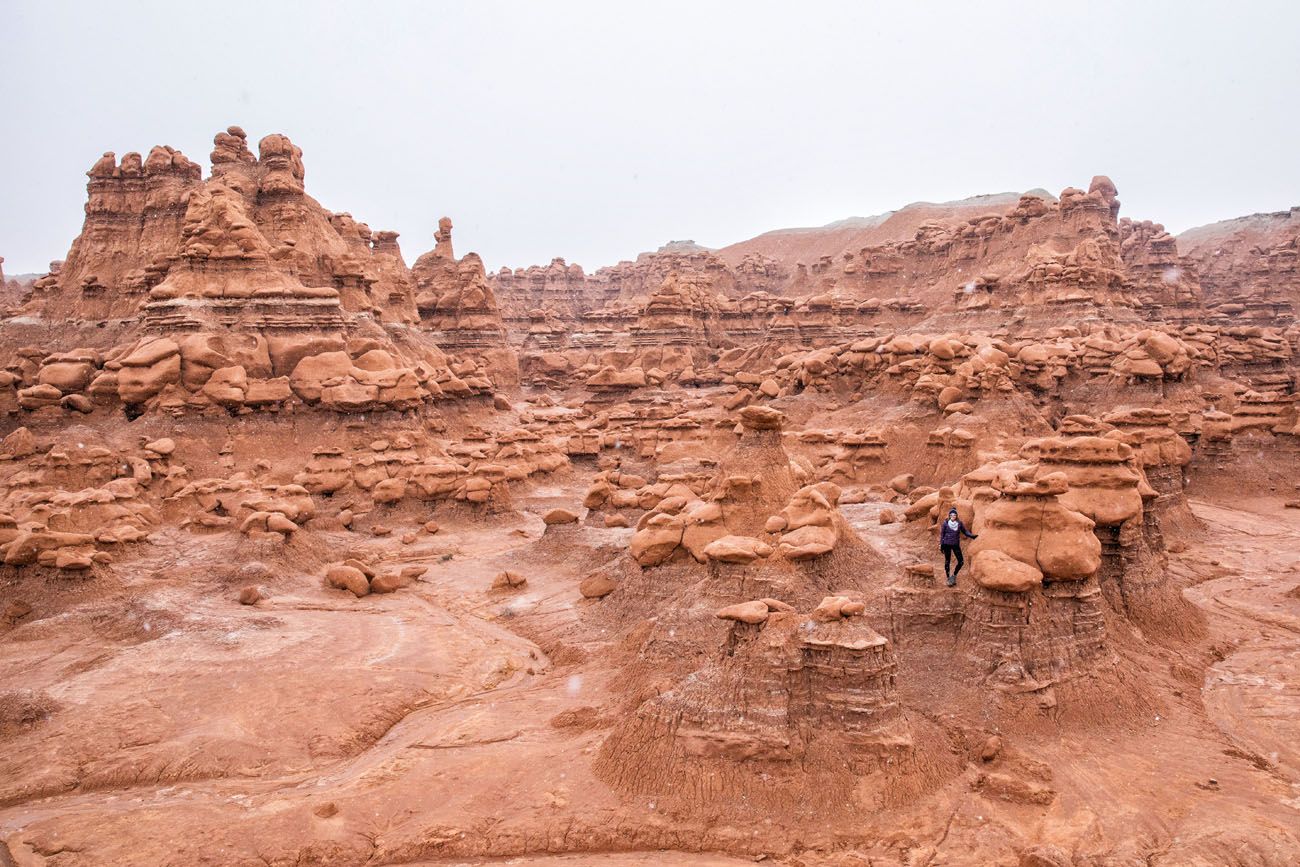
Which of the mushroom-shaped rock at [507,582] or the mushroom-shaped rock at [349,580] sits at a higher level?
the mushroom-shaped rock at [349,580]

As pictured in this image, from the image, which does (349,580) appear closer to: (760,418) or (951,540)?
(760,418)

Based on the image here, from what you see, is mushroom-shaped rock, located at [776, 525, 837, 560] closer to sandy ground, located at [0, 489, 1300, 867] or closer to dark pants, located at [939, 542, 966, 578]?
dark pants, located at [939, 542, 966, 578]

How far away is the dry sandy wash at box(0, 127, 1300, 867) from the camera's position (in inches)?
361

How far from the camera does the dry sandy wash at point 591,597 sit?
916 centimetres

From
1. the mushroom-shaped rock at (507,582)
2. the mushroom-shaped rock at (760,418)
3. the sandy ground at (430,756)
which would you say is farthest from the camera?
the mushroom-shaped rock at (507,582)

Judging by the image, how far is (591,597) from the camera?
16797mm

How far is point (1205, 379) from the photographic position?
119ft

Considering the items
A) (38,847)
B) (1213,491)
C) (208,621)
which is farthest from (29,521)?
(1213,491)

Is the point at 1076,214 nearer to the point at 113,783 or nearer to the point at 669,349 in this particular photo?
the point at 669,349

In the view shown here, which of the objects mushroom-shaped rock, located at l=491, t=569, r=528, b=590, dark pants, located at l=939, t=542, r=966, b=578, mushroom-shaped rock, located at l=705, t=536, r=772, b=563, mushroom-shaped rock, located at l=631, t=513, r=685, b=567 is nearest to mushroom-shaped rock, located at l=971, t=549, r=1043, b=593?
dark pants, located at l=939, t=542, r=966, b=578

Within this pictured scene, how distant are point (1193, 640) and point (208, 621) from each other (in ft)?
54.0

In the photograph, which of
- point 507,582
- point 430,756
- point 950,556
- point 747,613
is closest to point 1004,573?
point 950,556

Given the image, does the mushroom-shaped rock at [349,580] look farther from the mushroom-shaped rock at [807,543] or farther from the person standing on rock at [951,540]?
the person standing on rock at [951,540]

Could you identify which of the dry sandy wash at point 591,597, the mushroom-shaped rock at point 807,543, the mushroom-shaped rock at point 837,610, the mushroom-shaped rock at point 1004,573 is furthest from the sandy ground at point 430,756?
the mushroom-shaped rock at point 837,610
